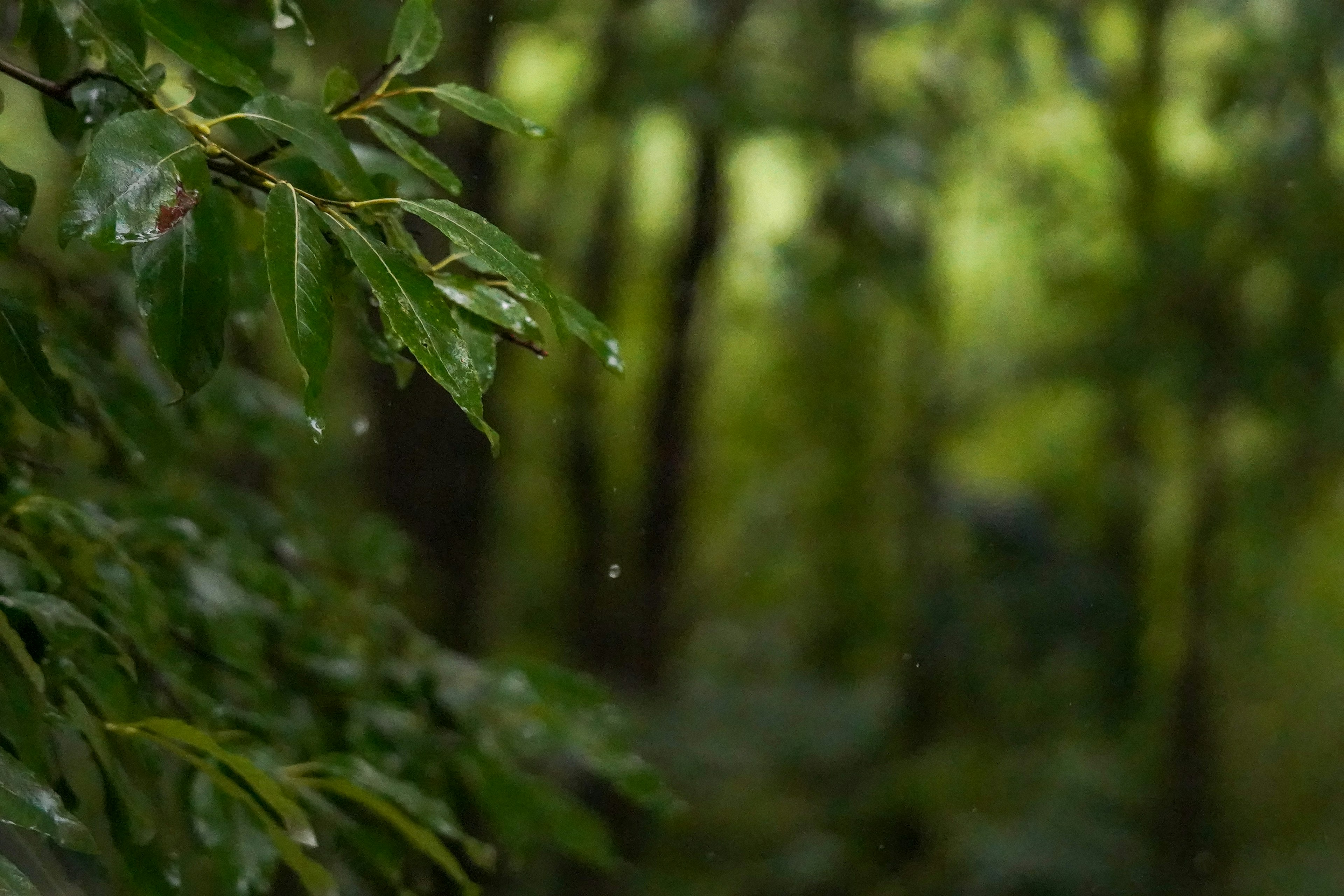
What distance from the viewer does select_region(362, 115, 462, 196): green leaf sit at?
0.59 metres

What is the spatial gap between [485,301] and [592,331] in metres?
0.06

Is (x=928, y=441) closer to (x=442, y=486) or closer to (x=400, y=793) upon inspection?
(x=442, y=486)

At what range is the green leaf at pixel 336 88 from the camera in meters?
0.64

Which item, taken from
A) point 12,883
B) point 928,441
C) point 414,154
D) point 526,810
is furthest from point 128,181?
point 928,441

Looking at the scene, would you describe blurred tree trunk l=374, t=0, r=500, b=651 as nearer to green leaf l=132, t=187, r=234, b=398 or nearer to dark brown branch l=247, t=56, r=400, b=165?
dark brown branch l=247, t=56, r=400, b=165

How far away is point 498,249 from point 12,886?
0.89ft

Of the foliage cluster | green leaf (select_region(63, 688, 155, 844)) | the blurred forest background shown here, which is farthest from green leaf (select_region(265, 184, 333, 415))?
the blurred forest background

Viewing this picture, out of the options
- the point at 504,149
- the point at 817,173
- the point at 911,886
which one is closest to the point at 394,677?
the point at 504,149

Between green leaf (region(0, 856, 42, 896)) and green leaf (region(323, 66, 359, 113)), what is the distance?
0.33 meters

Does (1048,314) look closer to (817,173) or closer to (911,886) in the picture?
(817,173)

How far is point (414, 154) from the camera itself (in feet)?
1.98

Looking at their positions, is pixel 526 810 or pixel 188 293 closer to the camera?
pixel 188 293

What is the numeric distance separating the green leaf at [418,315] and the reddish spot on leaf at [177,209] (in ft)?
0.19

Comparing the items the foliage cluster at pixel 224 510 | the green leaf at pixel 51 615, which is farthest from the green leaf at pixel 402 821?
the green leaf at pixel 51 615
